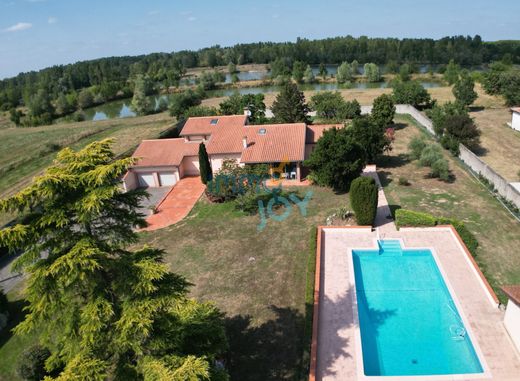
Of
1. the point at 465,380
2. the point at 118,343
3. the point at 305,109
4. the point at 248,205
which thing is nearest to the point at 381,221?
the point at 248,205

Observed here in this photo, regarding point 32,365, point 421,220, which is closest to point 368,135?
point 421,220

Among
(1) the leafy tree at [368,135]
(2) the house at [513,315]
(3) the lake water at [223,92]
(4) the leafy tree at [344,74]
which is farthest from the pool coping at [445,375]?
(4) the leafy tree at [344,74]

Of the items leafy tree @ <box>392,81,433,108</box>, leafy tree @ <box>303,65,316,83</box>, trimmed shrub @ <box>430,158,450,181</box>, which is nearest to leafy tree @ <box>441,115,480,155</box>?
trimmed shrub @ <box>430,158,450,181</box>

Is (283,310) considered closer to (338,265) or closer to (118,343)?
(338,265)

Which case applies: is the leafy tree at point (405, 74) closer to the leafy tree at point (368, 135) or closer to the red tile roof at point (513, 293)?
the leafy tree at point (368, 135)

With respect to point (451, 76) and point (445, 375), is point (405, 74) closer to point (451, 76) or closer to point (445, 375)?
point (451, 76)
